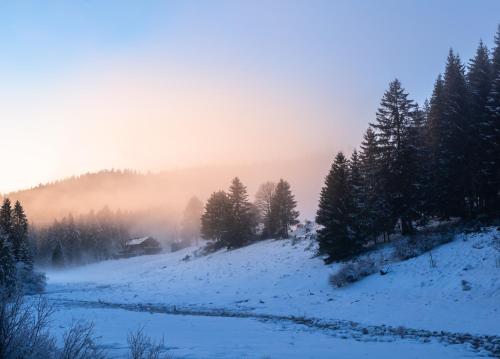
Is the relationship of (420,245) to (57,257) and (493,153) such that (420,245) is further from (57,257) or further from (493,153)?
(57,257)

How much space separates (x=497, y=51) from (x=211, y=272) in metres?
35.7

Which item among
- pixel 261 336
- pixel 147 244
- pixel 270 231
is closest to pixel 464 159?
pixel 261 336

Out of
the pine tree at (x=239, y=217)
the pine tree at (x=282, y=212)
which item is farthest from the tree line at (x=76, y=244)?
the pine tree at (x=282, y=212)

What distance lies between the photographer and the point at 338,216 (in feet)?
121

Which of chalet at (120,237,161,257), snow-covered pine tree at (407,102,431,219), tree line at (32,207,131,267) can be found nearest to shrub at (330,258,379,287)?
snow-covered pine tree at (407,102,431,219)

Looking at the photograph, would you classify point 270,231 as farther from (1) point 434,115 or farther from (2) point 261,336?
(2) point 261,336

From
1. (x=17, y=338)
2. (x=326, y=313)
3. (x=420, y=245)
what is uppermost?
(x=17, y=338)

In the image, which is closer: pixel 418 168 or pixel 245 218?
pixel 418 168

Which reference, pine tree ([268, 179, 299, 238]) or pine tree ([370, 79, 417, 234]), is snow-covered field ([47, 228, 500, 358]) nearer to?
pine tree ([370, 79, 417, 234])

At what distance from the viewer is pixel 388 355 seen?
1305 cm

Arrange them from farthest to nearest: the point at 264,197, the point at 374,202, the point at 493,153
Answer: the point at 264,197, the point at 374,202, the point at 493,153

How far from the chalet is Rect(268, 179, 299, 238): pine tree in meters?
51.8

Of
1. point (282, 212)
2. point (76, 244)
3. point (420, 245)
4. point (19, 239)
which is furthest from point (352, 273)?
point (76, 244)

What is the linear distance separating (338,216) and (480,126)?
43.2 ft
